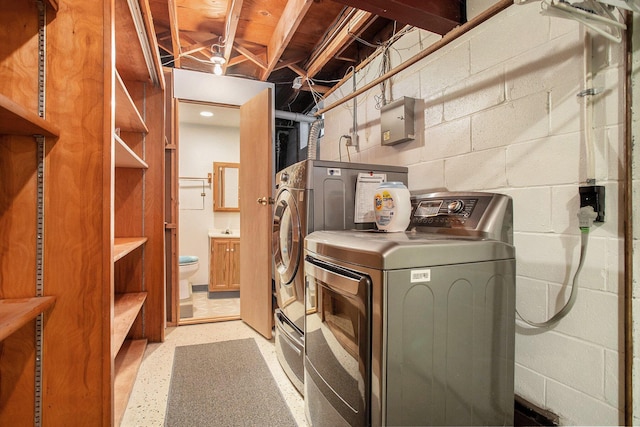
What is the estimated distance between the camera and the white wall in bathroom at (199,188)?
14.8ft

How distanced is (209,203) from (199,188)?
0.25 meters

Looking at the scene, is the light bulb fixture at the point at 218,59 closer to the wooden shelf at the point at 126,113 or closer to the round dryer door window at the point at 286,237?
the wooden shelf at the point at 126,113

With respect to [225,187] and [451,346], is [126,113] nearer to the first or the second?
[451,346]

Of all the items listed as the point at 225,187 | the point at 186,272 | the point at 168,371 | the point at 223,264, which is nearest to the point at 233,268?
the point at 223,264

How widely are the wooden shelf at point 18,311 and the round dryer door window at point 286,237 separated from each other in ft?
3.83

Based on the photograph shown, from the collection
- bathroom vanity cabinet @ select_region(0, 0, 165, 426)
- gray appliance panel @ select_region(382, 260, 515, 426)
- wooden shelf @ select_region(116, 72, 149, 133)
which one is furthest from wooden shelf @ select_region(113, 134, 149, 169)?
gray appliance panel @ select_region(382, 260, 515, 426)

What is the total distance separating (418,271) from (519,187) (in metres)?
0.72

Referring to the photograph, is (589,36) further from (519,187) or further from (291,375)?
(291,375)

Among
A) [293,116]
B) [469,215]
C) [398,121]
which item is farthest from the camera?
[293,116]

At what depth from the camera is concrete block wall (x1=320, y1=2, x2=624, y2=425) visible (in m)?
1.08

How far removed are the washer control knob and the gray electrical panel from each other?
26.4 inches

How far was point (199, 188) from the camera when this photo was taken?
4578 millimetres

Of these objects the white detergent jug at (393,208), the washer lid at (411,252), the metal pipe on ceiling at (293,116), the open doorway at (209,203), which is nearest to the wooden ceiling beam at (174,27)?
the metal pipe on ceiling at (293,116)

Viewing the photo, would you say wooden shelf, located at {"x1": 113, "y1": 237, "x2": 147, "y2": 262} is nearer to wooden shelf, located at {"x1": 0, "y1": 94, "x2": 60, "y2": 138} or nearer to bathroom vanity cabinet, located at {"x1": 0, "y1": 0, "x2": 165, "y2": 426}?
bathroom vanity cabinet, located at {"x1": 0, "y1": 0, "x2": 165, "y2": 426}
